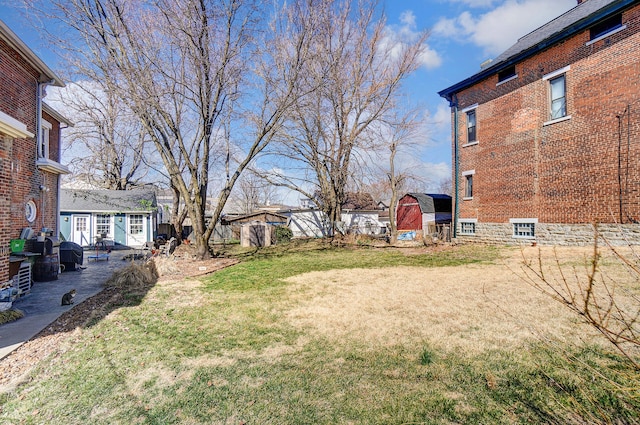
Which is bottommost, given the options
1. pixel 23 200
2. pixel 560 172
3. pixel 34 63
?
pixel 23 200

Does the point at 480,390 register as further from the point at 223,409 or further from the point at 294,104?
the point at 294,104

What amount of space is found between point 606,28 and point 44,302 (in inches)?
724

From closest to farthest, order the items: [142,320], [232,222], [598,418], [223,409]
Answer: [598,418], [223,409], [142,320], [232,222]

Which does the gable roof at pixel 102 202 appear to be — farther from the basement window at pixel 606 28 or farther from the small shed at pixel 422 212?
the basement window at pixel 606 28

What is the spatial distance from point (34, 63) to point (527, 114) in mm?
16986

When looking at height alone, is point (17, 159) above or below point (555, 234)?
above

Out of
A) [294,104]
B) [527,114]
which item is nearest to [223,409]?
[294,104]

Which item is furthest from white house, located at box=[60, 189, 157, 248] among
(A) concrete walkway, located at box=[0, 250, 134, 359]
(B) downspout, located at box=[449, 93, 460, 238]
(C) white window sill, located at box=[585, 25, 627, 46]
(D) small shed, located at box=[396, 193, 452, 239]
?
(C) white window sill, located at box=[585, 25, 627, 46]

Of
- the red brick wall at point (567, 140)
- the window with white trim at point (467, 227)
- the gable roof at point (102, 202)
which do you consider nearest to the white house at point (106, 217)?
the gable roof at point (102, 202)

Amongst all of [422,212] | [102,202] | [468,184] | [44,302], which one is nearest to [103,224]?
[102,202]

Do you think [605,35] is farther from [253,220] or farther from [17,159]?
[253,220]

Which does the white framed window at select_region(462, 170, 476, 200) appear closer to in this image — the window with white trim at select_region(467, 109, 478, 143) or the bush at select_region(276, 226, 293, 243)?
the window with white trim at select_region(467, 109, 478, 143)

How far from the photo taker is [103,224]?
65.7ft

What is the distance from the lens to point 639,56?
9906 mm
